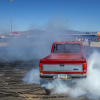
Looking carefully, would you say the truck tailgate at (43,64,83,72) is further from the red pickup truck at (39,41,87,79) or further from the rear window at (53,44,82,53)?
the rear window at (53,44,82,53)

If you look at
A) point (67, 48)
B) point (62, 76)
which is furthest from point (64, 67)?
point (67, 48)

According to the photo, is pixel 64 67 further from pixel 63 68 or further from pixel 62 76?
pixel 62 76

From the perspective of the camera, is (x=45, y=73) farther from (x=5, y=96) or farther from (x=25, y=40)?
(x=25, y=40)

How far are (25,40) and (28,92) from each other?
1076 inches

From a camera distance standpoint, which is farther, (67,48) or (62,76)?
(67,48)

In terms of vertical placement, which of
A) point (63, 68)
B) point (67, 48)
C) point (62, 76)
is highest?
point (67, 48)

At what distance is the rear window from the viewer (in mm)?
6605

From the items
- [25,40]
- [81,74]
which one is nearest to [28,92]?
[81,74]

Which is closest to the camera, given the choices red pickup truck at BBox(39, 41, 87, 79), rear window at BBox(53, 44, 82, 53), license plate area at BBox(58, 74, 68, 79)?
red pickup truck at BBox(39, 41, 87, 79)

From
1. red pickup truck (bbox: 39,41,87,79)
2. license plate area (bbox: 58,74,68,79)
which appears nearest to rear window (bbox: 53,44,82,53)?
red pickup truck (bbox: 39,41,87,79)

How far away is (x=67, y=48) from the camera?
22.4ft

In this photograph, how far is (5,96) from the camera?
4.53m

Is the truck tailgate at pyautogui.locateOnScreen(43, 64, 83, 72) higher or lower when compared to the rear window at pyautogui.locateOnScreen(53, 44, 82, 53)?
lower

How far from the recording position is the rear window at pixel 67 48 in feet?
21.7
